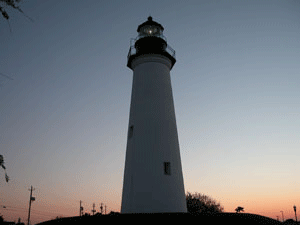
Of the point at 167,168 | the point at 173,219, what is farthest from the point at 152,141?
the point at 173,219

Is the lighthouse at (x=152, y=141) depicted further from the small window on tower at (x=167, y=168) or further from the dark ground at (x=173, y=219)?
the dark ground at (x=173, y=219)

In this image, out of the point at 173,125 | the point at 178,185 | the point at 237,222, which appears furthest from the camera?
the point at 173,125

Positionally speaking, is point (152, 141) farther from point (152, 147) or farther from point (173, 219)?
point (173, 219)

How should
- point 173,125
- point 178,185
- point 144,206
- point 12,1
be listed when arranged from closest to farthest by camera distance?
1. point 12,1
2. point 144,206
3. point 178,185
4. point 173,125

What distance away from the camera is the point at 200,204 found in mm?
39500

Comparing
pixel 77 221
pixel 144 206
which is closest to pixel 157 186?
pixel 144 206

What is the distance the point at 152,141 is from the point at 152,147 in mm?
410

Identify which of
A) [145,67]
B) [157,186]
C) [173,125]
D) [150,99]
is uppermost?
[145,67]

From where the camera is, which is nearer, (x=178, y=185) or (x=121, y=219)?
(x=121, y=219)

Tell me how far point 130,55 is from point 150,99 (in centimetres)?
469

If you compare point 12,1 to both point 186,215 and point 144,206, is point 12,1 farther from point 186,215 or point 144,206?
point 144,206

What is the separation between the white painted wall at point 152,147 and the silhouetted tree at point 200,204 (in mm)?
24154

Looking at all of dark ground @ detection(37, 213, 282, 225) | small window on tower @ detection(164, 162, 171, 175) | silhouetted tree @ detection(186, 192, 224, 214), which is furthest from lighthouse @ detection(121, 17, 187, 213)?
silhouetted tree @ detection(186, 192, 224, 214)

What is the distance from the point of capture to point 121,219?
8.70m
